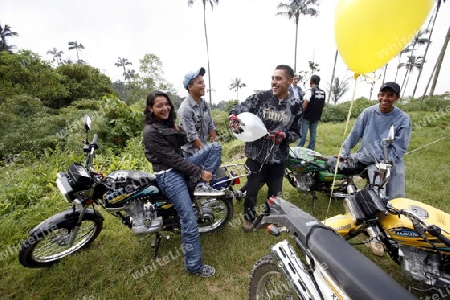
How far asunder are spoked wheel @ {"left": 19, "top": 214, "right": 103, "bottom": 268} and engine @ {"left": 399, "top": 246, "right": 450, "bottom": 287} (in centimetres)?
309

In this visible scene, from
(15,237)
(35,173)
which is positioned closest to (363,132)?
(15,237)

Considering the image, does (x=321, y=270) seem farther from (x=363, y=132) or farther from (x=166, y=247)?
(x=363, y=132)

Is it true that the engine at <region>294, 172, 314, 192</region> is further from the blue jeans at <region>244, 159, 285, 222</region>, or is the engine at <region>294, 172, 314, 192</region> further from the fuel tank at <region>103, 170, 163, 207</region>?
the fuel tank at <region>103, 170, 163, 207</region>

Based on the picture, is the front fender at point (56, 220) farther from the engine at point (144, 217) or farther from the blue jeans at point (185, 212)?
the blue jeans at point (185, 212)

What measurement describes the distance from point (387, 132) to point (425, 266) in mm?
1574

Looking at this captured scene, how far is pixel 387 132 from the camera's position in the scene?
273 centimetres

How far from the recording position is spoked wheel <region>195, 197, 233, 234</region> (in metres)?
2.84

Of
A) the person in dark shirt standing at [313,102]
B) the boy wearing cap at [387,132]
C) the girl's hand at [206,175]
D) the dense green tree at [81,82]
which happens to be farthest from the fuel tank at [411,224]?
the dense green tree at [81,82]

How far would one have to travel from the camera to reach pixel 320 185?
3445 mm

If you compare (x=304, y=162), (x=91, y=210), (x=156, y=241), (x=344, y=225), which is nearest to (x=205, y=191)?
(x=156, y=241)

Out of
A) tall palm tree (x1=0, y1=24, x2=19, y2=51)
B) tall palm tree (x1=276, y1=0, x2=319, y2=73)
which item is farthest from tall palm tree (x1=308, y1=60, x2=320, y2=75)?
tall palm tree (x1=0, y1=24, x2=19, y2=51)

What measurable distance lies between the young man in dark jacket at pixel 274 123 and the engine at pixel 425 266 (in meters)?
1.49

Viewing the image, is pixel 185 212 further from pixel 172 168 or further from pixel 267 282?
pixel 267 282

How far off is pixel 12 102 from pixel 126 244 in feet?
35.2
